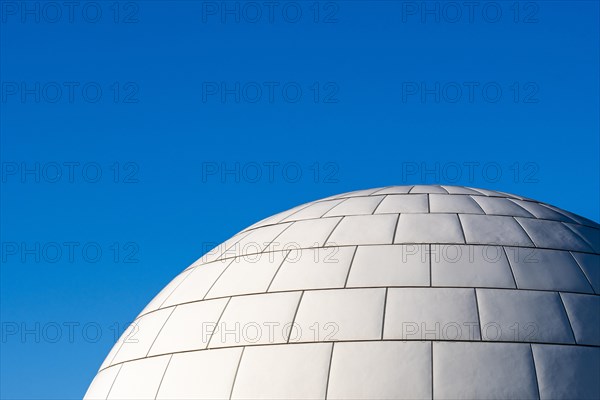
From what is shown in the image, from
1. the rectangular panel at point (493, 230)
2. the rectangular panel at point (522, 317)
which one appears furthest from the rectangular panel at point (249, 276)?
the rectangular panel at point (522, 317)

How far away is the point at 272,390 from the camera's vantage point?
11031 mm

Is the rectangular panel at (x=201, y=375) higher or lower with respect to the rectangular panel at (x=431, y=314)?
lower

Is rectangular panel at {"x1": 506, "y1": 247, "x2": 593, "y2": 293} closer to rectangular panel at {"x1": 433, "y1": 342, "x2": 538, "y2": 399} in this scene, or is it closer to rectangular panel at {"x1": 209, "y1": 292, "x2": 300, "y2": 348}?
rectangular panel at {"x1": 433, "y1": 342, "x2": 538, "y2": 399}

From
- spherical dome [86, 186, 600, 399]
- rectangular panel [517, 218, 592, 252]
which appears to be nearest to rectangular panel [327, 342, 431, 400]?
spherical dome [86, 186, 600, 399]

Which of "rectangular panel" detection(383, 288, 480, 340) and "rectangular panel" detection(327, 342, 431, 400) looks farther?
"rectangular panel" detection(383, 288, 480, 340)

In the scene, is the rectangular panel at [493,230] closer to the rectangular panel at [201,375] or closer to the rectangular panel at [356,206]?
the rectangular panel at [356,206]

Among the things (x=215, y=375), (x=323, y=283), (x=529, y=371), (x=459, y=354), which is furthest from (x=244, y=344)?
(x=529, y=371)

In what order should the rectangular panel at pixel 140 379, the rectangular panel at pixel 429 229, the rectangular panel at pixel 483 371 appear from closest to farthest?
the rectangular panel at pixel 483 371
the rectangular panel at pixel 140 379
the rectangular panel at pixel 429 229

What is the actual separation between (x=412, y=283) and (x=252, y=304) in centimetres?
224

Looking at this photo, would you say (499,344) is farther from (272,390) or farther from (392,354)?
(272,390)

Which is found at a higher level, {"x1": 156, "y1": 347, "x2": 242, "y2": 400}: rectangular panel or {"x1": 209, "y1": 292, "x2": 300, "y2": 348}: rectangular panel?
{"x1": 209, "y1": 292, "x2": 300, "y2": 348}: rectangular panel

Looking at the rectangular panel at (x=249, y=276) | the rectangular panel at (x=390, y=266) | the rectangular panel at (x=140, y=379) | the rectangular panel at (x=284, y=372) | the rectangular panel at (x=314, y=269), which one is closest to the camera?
the rectangular panel at (x=284, y=372)

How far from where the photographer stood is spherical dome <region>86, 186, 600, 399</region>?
35.3ft

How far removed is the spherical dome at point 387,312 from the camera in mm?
10758
